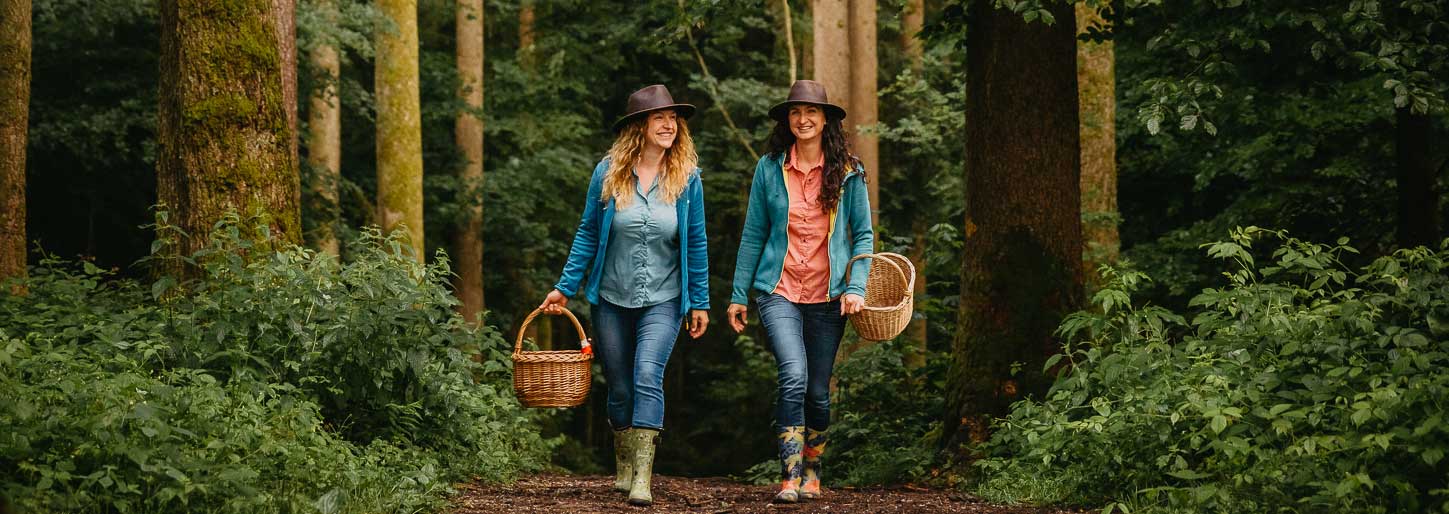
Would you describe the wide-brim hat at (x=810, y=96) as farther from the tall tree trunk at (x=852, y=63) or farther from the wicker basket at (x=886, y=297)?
the tall tree trunk at (x=852, y=63)

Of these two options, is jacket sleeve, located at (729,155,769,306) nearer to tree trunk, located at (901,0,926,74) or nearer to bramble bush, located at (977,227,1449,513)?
bramble bush, located at (977,227,1449,513)

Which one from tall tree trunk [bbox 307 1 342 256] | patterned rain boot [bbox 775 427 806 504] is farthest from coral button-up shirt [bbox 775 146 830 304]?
tall tree trunk [bbox 307 1 342 256]

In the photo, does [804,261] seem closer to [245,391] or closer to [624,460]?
[624,460]

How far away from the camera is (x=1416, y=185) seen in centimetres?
1110

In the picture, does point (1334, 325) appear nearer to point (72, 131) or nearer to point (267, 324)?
point (267, 324)

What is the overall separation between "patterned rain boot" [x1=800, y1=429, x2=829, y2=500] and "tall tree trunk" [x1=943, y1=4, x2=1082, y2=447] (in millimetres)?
1756

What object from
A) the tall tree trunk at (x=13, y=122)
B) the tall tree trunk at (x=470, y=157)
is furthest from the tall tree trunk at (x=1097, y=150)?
the tall tree trunk at (x=470, y=157)

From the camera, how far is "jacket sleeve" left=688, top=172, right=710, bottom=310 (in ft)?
21.6

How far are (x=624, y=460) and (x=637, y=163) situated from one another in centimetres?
154

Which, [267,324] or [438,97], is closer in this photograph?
[267,324]

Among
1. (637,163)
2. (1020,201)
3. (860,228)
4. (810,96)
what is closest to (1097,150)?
(1020,201)

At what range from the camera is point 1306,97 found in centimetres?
1249

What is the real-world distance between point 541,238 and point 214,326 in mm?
15394

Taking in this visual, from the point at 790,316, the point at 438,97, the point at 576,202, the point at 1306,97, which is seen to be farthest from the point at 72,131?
the point at 1306,97
